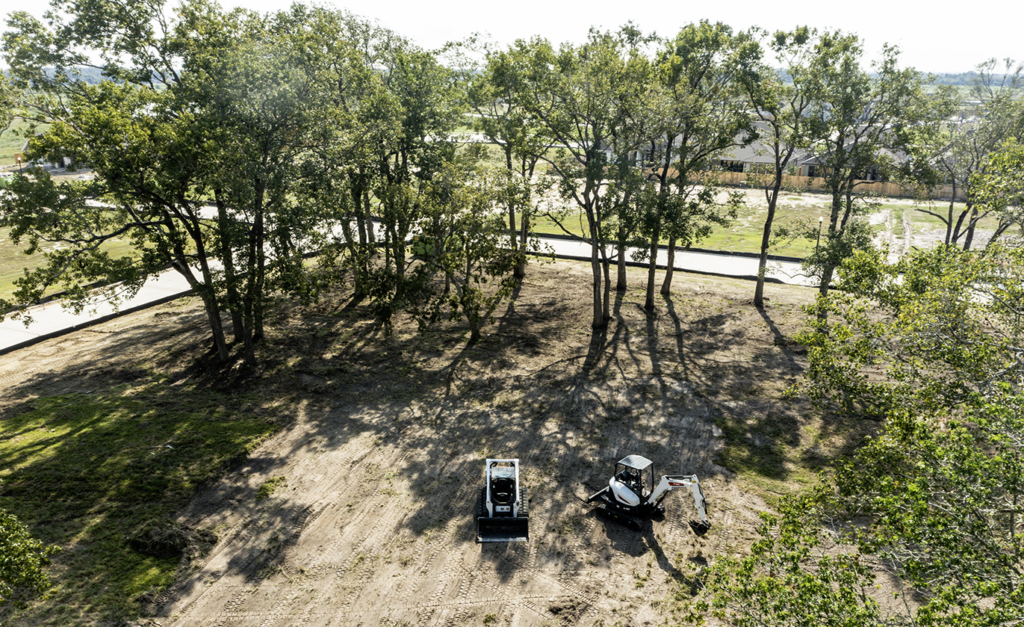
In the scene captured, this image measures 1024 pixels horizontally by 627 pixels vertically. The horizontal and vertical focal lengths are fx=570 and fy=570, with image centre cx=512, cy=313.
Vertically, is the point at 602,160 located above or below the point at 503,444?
above

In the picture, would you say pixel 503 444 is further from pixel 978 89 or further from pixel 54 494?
pixel 978 89

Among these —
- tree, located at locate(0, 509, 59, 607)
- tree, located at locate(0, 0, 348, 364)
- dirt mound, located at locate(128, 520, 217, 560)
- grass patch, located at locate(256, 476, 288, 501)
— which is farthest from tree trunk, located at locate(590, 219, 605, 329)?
tree, located at locate(0, 509, 59, 607)

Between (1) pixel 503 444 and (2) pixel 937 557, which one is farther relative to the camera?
(1) pixel 503 444

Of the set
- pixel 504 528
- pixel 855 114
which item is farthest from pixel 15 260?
pixel 855 114

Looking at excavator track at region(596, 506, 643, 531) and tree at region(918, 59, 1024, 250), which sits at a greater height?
tree at region(918, 59, 1024, 250)

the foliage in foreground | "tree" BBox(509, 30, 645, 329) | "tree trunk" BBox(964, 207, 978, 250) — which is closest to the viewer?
the foliage in foreground

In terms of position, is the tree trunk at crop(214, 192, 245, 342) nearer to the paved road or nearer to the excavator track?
the paved road

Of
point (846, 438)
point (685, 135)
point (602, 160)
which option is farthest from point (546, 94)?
point (846, 438)
